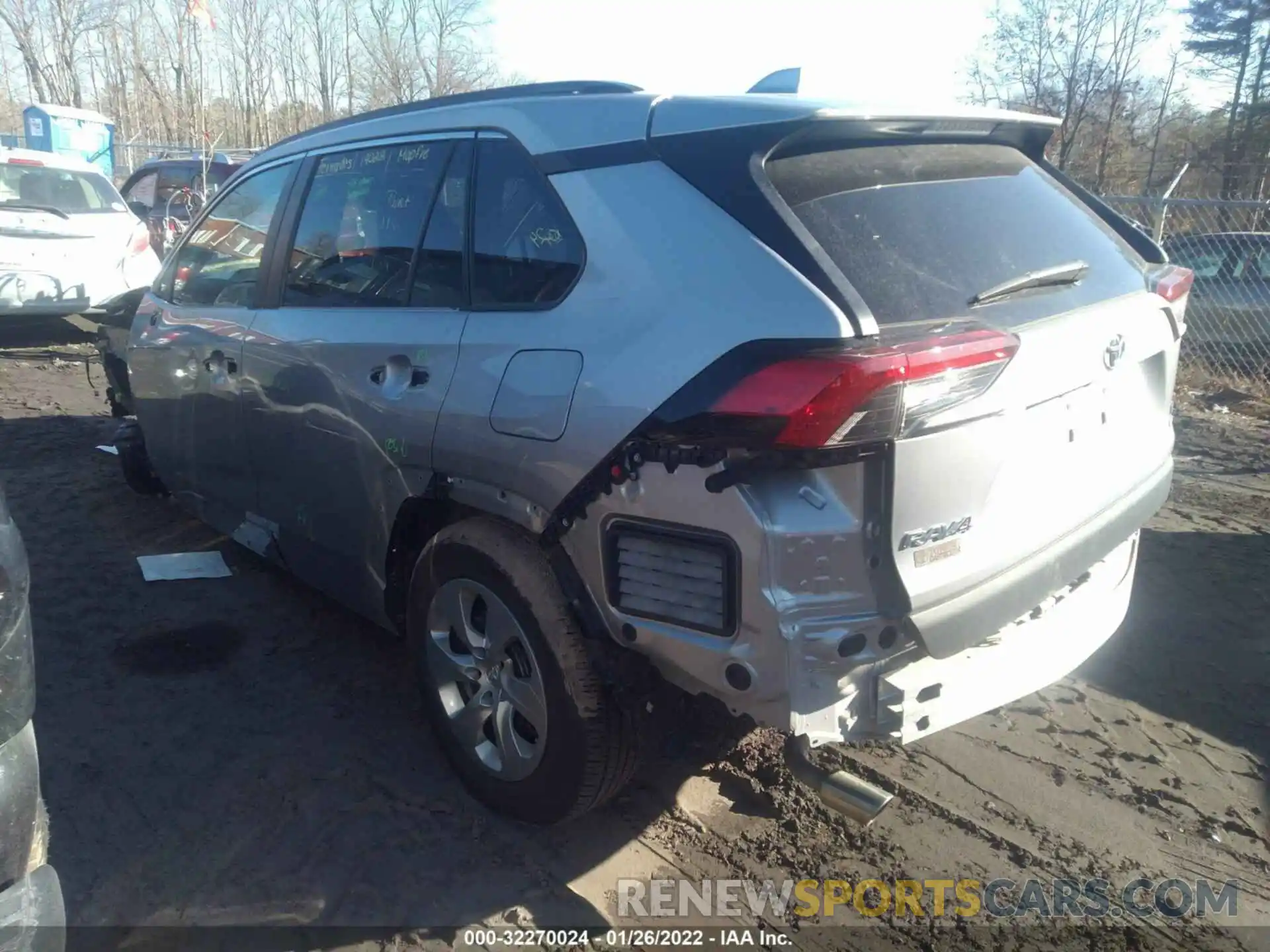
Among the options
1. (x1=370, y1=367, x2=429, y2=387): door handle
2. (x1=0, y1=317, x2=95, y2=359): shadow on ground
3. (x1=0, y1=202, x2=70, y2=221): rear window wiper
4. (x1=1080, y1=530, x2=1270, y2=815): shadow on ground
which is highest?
(x1=0, y1=202, x2=70, y2=221): rear window wiper

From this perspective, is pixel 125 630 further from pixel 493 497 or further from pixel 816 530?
pixel 816 530

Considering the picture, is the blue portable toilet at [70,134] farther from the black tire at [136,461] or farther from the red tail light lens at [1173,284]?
the red tail light lens at [1173,284]

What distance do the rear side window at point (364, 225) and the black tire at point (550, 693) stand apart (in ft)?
2.93

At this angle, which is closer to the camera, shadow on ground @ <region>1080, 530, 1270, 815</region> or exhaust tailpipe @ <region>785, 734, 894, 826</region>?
exhaust tailpipe @ <region>785, 734, 894, 826</region>

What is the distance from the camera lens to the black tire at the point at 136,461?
222 inches

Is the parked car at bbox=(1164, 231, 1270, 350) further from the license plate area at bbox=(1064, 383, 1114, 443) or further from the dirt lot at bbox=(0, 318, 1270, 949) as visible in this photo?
the license plate area at bbox=(1064, 383, 1114, 443)

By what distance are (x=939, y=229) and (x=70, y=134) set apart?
75.3ft

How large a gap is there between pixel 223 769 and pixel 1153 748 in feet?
10.4

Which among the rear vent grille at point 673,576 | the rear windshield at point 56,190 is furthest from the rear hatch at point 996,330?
the rear windshield at point 56,190

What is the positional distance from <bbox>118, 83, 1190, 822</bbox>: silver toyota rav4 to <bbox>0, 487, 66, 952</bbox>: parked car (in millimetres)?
1149

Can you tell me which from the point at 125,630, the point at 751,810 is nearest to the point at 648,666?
the point at 751,810

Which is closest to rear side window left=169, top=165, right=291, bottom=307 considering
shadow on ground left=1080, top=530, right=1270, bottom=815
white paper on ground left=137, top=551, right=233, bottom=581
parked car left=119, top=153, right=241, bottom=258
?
white paper on ground left=137, top=551, right=233, bottom=581

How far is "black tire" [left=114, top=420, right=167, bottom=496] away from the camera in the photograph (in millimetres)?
5645

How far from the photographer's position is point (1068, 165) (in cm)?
2127
